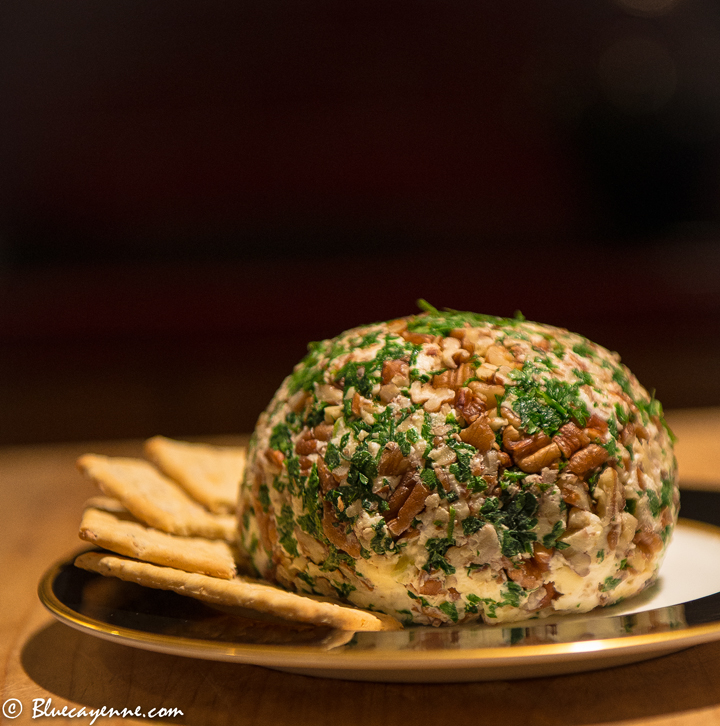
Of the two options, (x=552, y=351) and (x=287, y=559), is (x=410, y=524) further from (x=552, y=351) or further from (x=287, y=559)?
(x=552, y=351)

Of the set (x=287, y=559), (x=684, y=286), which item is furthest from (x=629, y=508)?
(x=684, y=286)

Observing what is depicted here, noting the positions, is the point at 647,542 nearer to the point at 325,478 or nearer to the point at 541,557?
the point at 541,557

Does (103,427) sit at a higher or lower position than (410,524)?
higher

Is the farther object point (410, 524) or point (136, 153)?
point (136, 153)

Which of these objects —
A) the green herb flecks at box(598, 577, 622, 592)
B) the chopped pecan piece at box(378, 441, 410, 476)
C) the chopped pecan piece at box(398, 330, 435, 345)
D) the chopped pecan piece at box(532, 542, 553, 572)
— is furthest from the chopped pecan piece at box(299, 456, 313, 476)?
the green herb flecks at box(598, 577, 622, 592)

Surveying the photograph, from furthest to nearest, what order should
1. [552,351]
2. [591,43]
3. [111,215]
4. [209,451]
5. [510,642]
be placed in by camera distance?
[591,43] < [111,215] < [209,451] < [552,351] < [510,642]

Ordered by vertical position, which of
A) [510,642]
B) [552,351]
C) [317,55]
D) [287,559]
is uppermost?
[317,55]

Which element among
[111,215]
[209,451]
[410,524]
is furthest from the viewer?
[111,215]
